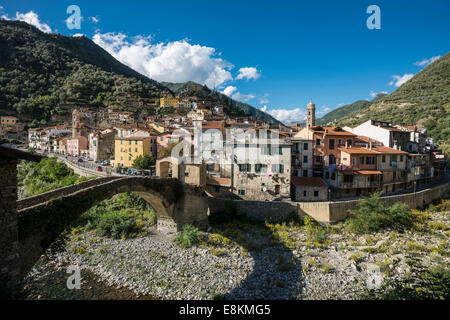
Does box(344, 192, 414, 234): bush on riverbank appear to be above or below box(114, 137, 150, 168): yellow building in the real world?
below

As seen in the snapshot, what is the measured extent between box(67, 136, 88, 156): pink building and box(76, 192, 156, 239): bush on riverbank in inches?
1090

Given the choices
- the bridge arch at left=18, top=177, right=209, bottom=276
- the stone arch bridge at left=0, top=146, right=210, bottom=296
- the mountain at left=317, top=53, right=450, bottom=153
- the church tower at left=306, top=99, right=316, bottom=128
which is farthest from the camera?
the mountain at left=317, top=53, right=450, bottom=153

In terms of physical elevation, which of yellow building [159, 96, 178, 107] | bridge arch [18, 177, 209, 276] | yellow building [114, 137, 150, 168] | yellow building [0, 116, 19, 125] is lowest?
bridge arch [18, 177, 209, 276]

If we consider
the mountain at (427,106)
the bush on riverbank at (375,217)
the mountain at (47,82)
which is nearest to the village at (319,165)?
the bush on riverbank at (375,217)

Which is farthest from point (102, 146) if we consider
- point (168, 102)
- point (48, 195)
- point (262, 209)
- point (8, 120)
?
point (168, 102)

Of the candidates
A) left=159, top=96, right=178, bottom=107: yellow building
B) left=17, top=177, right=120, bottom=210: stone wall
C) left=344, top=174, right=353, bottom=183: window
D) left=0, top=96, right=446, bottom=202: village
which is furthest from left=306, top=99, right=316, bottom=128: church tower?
left=159, top=96, right=178, bottom=107: yellow building

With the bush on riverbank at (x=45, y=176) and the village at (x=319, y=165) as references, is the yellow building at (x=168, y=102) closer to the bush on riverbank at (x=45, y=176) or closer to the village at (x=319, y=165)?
the village at (x=319, y=165)

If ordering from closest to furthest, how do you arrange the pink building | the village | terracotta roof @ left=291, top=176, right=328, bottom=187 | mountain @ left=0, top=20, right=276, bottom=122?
the village, terracotta roof @ left=291, top=176, right=328, bottom=187, the pink building, mountain @ left=0, top=20, right=276, bottom=122

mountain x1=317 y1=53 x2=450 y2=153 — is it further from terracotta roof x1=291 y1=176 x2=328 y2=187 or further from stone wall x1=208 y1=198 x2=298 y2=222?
stone wall x1=208 y1=198 x2=298 y2=222

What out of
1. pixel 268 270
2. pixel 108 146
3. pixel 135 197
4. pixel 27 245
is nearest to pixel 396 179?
pixel 268 270

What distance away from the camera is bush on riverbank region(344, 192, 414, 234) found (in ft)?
57.7

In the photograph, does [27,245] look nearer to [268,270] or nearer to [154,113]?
[268,270]

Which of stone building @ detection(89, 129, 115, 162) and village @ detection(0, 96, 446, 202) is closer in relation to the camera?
village @ detection(0, 96, 446, 202)

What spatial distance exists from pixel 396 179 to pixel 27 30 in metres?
162
